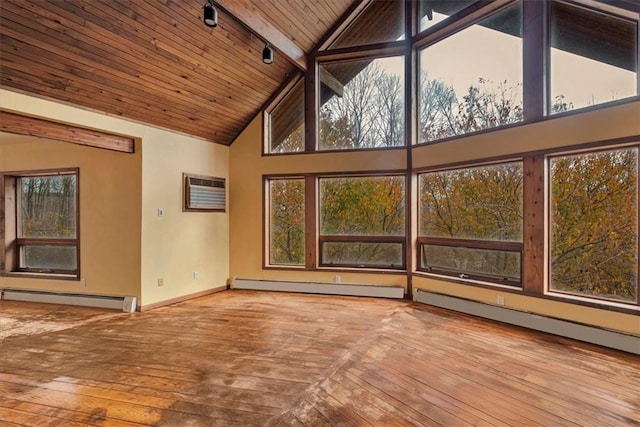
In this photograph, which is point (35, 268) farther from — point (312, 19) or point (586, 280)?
point (586, 280)

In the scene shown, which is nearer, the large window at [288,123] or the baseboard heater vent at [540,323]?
the baseboard heater vent at [540,323]

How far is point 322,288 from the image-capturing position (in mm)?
5785

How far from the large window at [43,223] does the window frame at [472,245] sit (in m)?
5.16

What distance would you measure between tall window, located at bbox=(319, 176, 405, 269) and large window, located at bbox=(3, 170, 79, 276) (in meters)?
3.85

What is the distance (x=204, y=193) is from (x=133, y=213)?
1172 mm

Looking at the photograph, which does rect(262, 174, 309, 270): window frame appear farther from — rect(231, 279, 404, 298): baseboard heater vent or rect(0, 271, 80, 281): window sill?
rect(0, 271, 80, 281): window sill

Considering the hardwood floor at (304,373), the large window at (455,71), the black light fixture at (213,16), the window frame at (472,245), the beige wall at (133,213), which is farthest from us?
the beige wall at (133,213)

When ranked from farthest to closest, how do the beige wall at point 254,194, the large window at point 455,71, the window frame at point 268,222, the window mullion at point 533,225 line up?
the window frame at point 268,222
the beige wall at point 254,194
the window mullion at point 533,225
the large window at point 455,71

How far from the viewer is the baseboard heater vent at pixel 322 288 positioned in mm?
5446

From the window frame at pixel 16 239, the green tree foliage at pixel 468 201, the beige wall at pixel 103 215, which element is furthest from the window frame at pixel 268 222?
the window frame at pixel 16 239

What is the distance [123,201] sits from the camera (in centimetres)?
493

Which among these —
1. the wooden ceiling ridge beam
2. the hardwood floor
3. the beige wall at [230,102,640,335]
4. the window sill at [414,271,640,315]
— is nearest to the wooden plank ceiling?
the wooden ceiling ridge beam

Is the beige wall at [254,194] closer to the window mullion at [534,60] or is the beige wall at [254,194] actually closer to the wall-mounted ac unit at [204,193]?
the wall-mounted ac unit at [204,193]

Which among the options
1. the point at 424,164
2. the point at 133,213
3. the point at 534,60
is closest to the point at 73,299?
the point at 133,213
